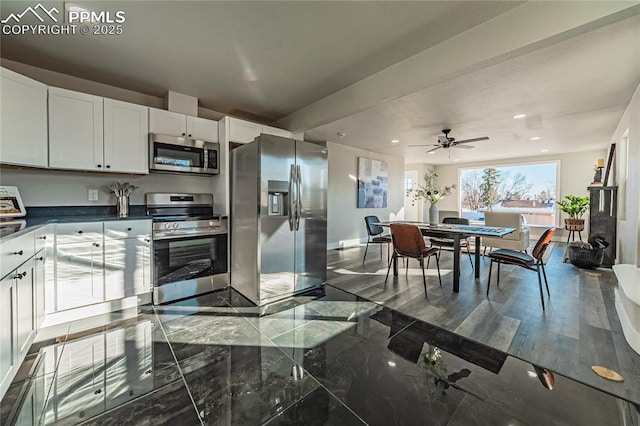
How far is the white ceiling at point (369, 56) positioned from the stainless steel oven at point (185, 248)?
1.49 metres

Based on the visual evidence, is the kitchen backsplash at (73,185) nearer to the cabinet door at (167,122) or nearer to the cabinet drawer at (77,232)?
the cabinet door at (167,122)

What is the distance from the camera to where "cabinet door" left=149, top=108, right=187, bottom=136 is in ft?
10.1

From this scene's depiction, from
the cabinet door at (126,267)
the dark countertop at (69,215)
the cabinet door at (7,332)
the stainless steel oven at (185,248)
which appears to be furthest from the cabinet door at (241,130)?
the cabinet door at (7,332)

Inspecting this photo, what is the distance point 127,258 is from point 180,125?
1668 mm

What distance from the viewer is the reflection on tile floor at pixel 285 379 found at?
1.42 metres

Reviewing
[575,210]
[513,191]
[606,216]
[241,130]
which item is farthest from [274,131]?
[513,191]

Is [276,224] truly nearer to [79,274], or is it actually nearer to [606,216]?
[79,274]

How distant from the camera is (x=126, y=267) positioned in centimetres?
266

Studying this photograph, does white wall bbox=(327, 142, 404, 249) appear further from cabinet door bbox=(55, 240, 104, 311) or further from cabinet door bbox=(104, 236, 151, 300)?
cabinet door bbox=(55, 240, 104, 311)

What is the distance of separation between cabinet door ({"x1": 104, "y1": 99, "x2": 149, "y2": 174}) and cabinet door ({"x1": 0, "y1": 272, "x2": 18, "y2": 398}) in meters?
1.65

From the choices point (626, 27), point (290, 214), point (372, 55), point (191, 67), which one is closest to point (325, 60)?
point (372, 55)

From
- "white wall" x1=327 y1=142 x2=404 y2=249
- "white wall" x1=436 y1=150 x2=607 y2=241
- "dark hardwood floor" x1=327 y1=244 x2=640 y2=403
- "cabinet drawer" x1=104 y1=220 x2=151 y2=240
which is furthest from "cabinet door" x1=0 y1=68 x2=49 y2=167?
"white wall" x1=436 y1=150 x2=607 y2=241

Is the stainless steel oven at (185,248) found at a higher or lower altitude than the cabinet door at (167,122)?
lower

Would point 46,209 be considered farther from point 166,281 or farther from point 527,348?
point 527,348
